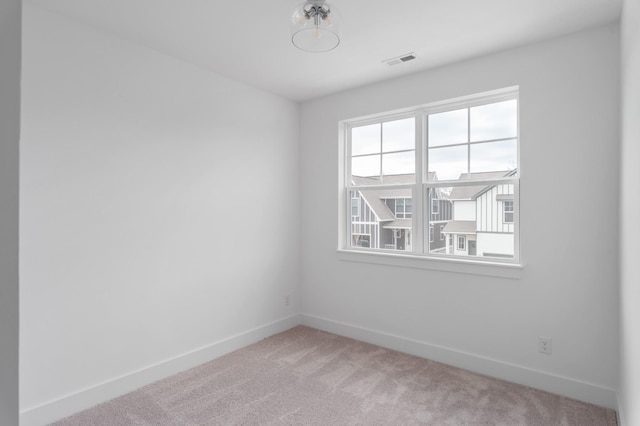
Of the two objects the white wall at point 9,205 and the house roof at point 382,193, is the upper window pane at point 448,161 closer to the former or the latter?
the house roof at point 382,193

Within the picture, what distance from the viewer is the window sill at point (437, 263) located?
2.74 meters

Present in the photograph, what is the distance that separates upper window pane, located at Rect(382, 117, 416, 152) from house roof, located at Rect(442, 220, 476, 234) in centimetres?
81

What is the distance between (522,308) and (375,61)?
2.25 m

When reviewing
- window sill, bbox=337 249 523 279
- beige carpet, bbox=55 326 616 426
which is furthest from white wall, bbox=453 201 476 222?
beige carpet, bbox=55 326 616 426

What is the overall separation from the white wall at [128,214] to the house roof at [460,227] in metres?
1.75

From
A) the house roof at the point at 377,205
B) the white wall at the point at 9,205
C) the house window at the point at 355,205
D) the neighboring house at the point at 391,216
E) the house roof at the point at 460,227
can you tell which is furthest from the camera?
the house window at the point at 355,205

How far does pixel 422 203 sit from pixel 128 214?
2440mm

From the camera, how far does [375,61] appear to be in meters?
2.93

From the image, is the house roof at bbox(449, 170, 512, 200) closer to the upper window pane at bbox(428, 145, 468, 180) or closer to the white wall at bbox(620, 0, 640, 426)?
the upper window pane at bbox(428, 145, 468, 180)

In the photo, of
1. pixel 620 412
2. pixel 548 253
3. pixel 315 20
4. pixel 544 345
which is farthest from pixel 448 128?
pixel 620 412

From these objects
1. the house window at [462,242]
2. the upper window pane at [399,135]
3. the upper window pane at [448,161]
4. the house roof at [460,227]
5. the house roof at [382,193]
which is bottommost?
the house window at [462,242]

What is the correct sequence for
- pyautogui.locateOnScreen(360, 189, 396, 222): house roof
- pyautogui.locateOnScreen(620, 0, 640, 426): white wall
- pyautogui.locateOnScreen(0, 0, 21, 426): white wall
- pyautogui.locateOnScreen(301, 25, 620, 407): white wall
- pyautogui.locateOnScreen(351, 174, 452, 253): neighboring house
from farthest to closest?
1. pyautogui.locateOnScreen(360, 189, 396, 222): house roof
2. pyautogui.locateOnScreen(351, 174, 452, 253): neighboring house
3. pyautogui.locateOnScreen(301, 25, 620, 407): white wall
4. pyautogui.locateOnScreen(620, 0, 640, 426): white wall
5. pyautogui.locateOnScreen(0, 0, 21, 426): white wall

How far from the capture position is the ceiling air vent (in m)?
2.83

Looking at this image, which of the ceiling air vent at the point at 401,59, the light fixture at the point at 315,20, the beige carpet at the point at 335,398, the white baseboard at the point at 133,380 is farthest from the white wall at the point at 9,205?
the ceiling air vent at the point at 401,59
